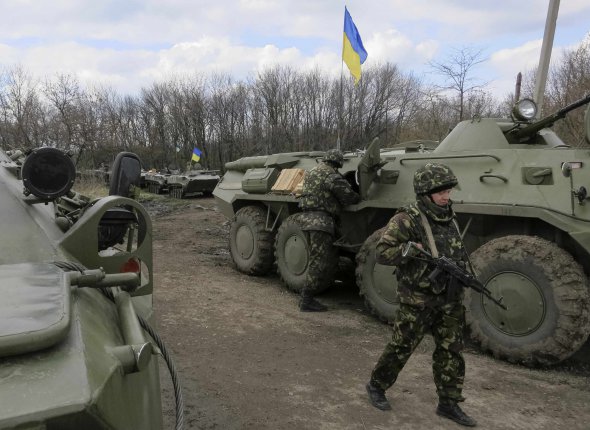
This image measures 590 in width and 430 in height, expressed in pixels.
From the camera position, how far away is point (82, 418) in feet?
4.39

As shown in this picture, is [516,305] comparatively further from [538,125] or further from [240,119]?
[240,119]

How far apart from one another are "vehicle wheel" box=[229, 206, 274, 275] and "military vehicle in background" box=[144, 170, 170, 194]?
16206mm

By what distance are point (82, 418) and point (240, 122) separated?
125 ft

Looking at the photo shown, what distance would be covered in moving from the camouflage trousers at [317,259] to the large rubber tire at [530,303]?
2.04 meters

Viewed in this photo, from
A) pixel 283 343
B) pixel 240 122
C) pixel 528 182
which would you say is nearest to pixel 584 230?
pixel 528 182

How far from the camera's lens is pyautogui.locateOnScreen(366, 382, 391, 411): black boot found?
3969 millimetres

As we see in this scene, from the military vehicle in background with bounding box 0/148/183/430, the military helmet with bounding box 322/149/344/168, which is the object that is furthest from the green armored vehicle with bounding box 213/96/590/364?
the military vehicle in background with bounding box 0/148/183/430

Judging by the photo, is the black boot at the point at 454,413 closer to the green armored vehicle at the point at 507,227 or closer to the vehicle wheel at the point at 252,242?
the green armored vehicle at the point at 507,227

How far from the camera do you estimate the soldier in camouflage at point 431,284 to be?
12.0 ft

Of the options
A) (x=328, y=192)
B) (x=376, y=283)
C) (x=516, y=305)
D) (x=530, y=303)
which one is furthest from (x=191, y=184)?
(x=530, y=303)

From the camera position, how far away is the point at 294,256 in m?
7.50

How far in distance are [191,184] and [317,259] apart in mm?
16622

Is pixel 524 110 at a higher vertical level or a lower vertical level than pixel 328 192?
higher

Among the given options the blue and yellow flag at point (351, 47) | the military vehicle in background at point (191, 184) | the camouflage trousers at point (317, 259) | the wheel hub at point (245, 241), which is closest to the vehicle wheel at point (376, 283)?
the camouflage trousers at point (317, 259)
